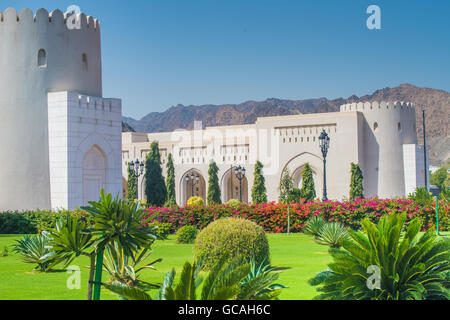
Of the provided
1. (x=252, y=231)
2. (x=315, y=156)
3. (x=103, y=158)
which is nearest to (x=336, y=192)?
(x=315, y=156)

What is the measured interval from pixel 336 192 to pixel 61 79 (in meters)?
20.8

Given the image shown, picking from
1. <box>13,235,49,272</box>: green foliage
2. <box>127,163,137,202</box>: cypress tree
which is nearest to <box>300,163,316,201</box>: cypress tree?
<box>127,163,137,202</box>: cypress tree

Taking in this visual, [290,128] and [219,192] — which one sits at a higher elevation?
[290,128]

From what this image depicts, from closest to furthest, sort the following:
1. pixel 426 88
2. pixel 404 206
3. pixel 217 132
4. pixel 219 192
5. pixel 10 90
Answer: pixel 404 206
pixel 10 90
pixel 219 192
pixel 217 132
pixel 426 88

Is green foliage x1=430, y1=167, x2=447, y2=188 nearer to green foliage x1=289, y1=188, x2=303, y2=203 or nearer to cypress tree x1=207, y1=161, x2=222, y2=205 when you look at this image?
cypress tree x1=207, y1=161, x2=222, y2=205

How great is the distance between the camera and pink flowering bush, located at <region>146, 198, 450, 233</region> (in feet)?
59.7

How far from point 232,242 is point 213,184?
32306 millimetres

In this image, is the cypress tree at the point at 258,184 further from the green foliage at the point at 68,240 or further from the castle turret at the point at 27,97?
the green foliage at the point at 68,240

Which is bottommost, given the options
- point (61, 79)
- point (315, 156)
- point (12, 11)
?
point (315, 156)

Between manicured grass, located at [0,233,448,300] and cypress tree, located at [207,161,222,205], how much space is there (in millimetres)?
25179

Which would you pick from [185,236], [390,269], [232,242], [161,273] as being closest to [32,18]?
[185,236]

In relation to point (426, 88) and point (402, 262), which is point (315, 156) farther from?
point (426, 88)

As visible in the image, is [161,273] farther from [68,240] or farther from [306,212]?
[306,212]

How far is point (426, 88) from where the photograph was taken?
155 meters
